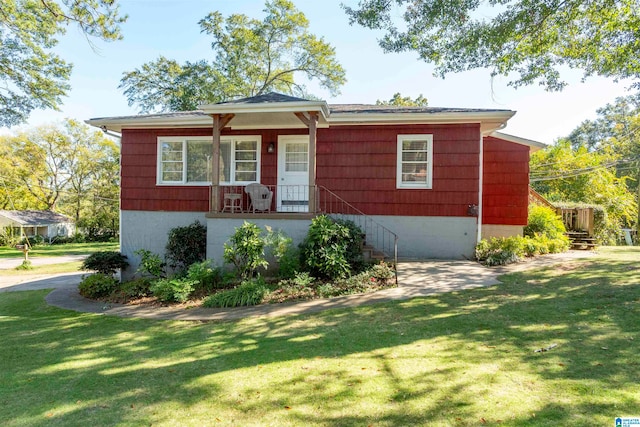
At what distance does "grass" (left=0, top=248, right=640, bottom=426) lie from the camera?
2.55m

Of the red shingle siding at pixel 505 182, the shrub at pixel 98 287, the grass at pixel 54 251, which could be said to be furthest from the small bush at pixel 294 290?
the grass at pixel 54 251

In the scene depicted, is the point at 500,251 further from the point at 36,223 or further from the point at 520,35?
the point at 36,223

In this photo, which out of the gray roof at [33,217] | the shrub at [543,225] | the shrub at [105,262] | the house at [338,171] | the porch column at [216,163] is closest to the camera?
the porch column at [216,163]

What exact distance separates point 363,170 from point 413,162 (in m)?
1.35

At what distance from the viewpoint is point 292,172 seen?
391 inches

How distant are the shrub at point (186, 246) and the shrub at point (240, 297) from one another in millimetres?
2334

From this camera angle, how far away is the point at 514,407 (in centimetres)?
251

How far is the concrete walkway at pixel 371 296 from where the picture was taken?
5776 mm

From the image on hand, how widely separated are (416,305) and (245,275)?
365cm

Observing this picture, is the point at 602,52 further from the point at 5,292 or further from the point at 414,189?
the point at 5,292

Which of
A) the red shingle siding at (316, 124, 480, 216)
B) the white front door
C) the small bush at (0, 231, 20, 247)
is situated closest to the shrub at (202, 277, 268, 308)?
the white front door

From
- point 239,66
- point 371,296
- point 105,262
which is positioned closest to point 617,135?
point 239,66

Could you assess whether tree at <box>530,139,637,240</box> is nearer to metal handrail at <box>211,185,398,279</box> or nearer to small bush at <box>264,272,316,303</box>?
metal handrail at <box>211,185,398,279</box>

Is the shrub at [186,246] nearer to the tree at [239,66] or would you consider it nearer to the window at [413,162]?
the window at [413,162]
